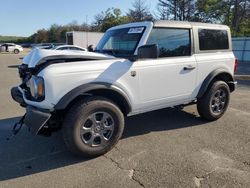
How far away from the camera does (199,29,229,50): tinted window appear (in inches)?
→ 205

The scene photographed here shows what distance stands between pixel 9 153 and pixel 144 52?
100 inches

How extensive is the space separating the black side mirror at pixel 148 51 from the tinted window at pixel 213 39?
1533 millimetres

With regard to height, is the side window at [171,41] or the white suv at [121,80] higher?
the side window at [171,41]

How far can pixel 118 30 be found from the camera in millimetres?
5168

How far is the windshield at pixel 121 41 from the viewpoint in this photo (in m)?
4.54

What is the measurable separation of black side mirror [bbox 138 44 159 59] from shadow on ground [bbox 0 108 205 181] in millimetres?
1528

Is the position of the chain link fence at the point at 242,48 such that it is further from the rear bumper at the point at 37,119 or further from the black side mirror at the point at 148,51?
the rear bumper at the point at 37,119

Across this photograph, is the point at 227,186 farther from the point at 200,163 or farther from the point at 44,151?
the point at 44,151

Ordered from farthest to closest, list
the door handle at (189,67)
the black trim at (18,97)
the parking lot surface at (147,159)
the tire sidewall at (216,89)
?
the tire sidewall at (216,89), the door handle at (189,67), the black trim at (18,97), the parking lot surface at (147,159)

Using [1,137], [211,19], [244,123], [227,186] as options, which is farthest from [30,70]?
[211,19]

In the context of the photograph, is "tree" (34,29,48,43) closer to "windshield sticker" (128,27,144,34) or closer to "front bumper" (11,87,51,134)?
"windshield sticker" (128,27,144,34)

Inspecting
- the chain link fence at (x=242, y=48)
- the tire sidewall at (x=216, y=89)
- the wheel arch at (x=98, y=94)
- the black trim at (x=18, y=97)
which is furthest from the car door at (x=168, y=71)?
the chain link fence at (x=242, y=48)

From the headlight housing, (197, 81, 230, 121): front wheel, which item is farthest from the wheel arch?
(197, 81, 230, 121): front wheel

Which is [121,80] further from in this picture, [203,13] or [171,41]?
[203,13]
